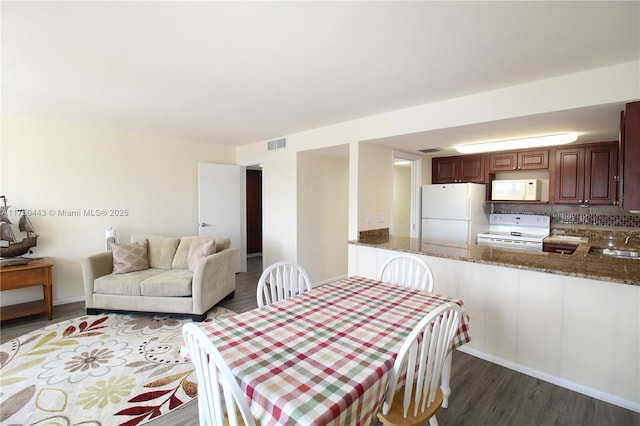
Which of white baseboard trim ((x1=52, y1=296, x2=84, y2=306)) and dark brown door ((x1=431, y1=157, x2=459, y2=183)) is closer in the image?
white baseboard trim ((x1=52, y1=296, x2=84, y2=306))

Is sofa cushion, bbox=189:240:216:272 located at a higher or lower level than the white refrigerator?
lower

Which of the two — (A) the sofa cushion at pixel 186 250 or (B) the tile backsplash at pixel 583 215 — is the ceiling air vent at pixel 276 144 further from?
(B) the tile backsplash at pixel 583 215

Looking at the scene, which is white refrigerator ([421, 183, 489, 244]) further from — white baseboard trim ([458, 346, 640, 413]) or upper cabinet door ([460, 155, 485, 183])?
white baseboard trim ([458, 346, 640, 413])

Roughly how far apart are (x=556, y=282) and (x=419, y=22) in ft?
6.77

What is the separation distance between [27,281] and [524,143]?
5685 millimetres

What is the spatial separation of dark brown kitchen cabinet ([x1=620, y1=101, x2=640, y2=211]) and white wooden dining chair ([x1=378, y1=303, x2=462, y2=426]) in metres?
1.69

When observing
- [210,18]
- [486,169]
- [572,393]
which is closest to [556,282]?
[572,393]

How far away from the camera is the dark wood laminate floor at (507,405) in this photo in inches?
72.7

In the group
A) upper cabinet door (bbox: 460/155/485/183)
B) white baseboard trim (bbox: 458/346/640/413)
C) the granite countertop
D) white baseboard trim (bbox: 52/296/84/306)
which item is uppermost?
upper cabinet door (bbox: 460/155/485/183)

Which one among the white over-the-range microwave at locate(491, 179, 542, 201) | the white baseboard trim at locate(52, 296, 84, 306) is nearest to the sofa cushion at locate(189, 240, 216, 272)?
the white baseboard trim at locate(52, 296, 84, 306)

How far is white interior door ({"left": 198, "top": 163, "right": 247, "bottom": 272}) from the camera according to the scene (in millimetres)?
4953

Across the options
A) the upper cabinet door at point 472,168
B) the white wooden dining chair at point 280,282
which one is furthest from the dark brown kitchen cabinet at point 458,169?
the white wooden dining chair at point 280,282

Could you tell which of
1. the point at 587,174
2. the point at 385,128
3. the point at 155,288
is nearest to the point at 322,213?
the point at 385,128

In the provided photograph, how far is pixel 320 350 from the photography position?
1.28 metres
